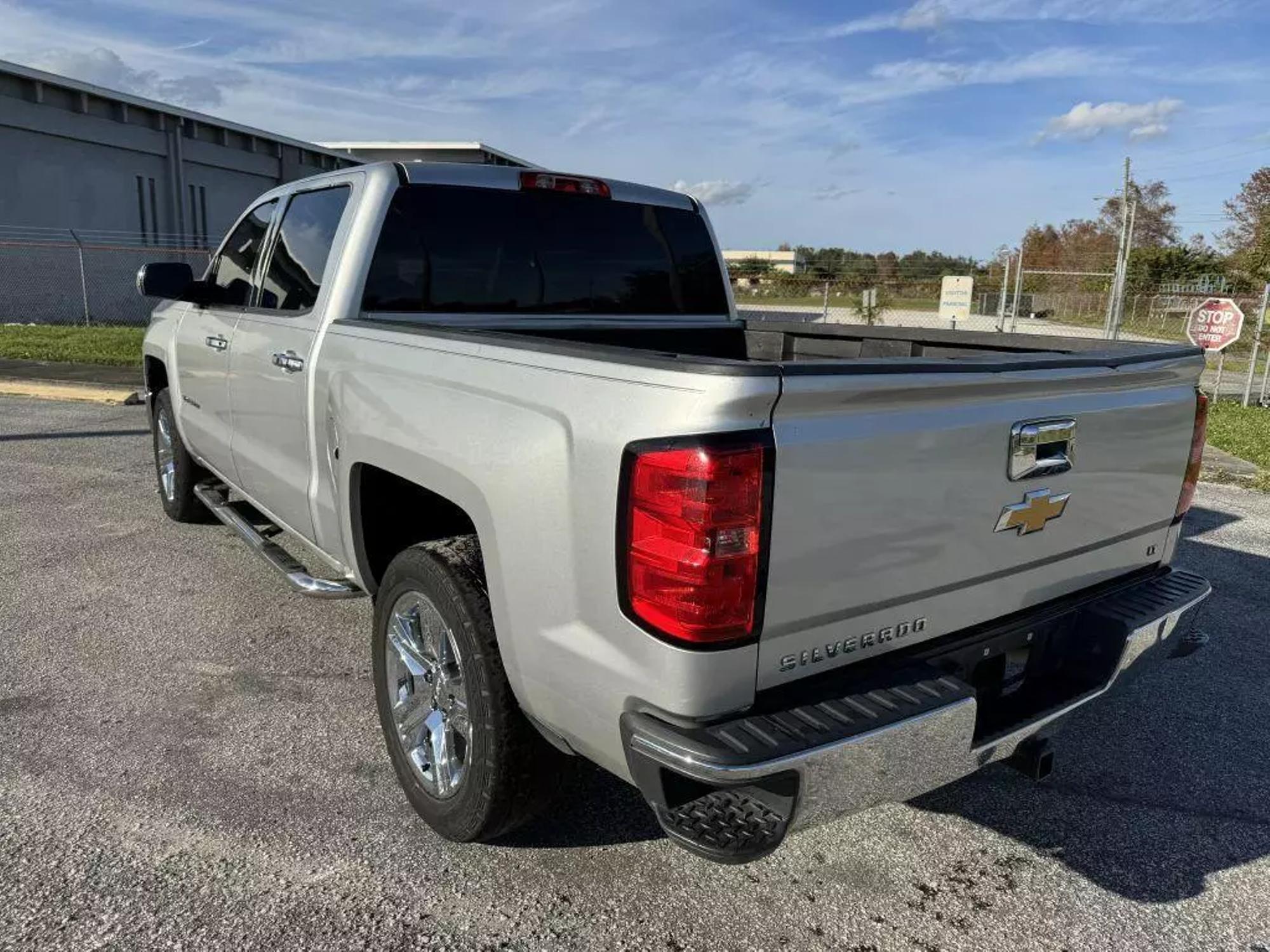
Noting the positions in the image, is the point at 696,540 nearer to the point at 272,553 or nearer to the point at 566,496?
the point at 566,496

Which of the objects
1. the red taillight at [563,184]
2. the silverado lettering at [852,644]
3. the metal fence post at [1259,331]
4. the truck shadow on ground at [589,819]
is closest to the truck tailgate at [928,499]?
the silverado lettering at [852,644]

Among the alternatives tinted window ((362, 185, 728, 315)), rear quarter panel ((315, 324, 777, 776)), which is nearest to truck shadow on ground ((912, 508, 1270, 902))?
rear quarter panel ((315, 324, 777, 776))

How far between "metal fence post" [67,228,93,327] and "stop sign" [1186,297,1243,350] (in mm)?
19605

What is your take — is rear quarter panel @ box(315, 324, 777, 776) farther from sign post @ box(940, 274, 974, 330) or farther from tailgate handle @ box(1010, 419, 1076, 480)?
sign post @ box(940, 274, 974, 330)

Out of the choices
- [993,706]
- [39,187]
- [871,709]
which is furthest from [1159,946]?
[39,187]

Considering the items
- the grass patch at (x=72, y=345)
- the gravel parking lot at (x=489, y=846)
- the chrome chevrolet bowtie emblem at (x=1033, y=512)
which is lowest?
the gravel parking lot at (x=489, y=846)

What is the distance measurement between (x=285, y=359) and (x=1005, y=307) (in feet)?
74.6

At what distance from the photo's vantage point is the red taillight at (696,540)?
6.40 feet

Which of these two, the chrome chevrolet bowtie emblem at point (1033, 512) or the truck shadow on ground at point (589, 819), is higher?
the chrome chevrolet bowtie emblem at point (1033, 512)

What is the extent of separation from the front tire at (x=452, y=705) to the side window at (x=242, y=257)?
2100 mm

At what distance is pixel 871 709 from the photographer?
2141 mm

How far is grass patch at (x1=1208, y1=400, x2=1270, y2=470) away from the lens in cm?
975

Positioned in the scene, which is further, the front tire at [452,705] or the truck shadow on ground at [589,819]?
the truck shadow on ground at [589,819]

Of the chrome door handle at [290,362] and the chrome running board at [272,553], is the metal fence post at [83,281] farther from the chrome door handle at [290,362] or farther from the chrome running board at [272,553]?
the chrome door handle at [290,362]
